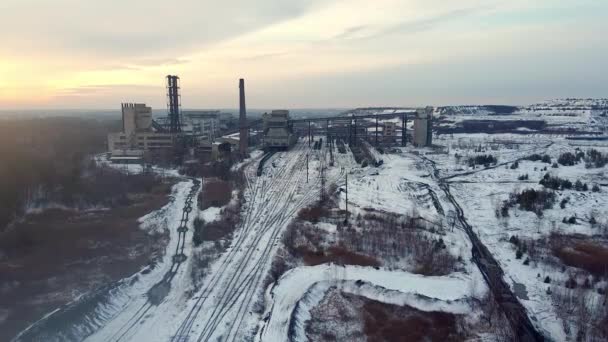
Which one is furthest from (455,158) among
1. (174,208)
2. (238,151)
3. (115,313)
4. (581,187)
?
(115,313)

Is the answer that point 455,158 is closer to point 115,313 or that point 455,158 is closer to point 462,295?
point 462,295

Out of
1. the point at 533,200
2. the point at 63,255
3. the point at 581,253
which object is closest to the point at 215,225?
the point at 63,255

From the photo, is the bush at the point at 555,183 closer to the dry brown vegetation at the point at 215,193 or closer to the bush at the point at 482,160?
the bush at the point at 482,160

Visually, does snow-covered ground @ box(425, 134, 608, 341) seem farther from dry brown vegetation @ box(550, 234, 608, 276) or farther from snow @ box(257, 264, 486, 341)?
snow @ box(257, 264, 486, 341)

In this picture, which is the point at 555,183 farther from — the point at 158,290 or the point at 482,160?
the point at 158,290

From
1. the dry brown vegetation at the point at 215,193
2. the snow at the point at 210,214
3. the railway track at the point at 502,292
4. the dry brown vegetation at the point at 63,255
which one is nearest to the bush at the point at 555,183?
the railway track at the point at 502,292

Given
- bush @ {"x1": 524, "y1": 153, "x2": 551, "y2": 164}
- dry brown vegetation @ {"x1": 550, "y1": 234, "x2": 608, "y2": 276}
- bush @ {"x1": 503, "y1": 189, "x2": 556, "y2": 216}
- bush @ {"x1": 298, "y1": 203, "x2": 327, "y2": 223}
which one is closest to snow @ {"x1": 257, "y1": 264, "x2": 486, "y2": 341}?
dry brown vegetation @ {"x1": 550, "y1": 234, "x2": 608, "y2": 276}

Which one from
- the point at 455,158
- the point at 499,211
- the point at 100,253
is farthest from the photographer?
the point at 455,158
